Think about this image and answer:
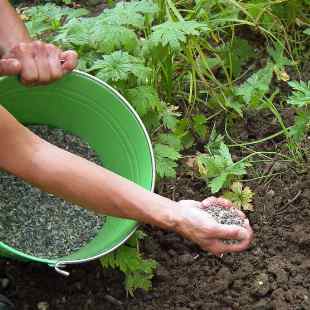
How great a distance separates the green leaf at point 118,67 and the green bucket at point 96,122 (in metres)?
0.06

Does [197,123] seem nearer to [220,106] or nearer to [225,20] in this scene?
[220,106]

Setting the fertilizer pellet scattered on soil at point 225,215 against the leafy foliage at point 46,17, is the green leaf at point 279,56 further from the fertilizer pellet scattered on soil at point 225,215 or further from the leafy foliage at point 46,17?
the fertilizer pellet scattered on soil at point 225,215

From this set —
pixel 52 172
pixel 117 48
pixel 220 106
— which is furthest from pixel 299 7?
pixel 52 172

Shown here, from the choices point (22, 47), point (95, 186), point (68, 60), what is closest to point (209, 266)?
point (95, 186)

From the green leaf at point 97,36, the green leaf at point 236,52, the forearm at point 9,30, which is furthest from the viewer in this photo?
the green leaf at point 236,52

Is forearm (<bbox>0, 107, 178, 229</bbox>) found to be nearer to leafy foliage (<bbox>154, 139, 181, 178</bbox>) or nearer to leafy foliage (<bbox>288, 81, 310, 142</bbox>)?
leafy foliage (<bbox>154, 139, 181, 178</bbox>)

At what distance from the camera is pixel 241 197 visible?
2334 mm

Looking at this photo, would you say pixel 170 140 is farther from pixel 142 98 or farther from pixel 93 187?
pixel 93 187

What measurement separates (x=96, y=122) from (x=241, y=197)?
1.85ft

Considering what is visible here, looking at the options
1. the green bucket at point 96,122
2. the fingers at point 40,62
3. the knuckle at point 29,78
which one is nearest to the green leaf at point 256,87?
the green bucket at point 96,122

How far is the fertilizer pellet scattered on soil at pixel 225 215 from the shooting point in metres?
1.87

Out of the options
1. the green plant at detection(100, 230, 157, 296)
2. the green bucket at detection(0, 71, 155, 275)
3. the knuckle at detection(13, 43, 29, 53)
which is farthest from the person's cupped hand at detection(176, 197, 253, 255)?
the knuckle at detection(13, 43, 29, 53)

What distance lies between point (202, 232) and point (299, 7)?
1.37m

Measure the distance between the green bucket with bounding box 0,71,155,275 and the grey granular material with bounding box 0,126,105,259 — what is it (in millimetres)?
74
